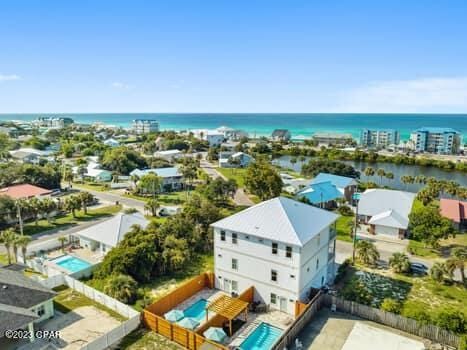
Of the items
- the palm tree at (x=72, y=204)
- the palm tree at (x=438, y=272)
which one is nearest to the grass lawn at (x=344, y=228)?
the palm tree at (x=438, y=272)

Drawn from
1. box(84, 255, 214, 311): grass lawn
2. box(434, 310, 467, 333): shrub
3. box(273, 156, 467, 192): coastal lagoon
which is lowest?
box(273, 156, 467, 192): coastal lagoon

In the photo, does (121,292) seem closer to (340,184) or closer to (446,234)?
(446,234)

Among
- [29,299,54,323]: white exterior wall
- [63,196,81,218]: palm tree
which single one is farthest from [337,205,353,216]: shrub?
[29,299,54,323]: white exterior wall

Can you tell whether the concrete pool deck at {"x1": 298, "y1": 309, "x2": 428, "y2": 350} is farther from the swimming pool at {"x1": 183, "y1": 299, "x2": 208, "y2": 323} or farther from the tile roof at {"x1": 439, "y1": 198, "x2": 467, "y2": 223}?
the tile roof at {"x1": 439, "y1": 198, "x2": 467, "y2": 223}

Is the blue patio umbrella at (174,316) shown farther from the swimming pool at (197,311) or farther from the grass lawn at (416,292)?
the grass lawn at (416,292)

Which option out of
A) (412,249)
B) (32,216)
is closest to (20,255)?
(32,216)

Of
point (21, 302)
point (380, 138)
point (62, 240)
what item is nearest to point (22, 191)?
point (62, 240)
